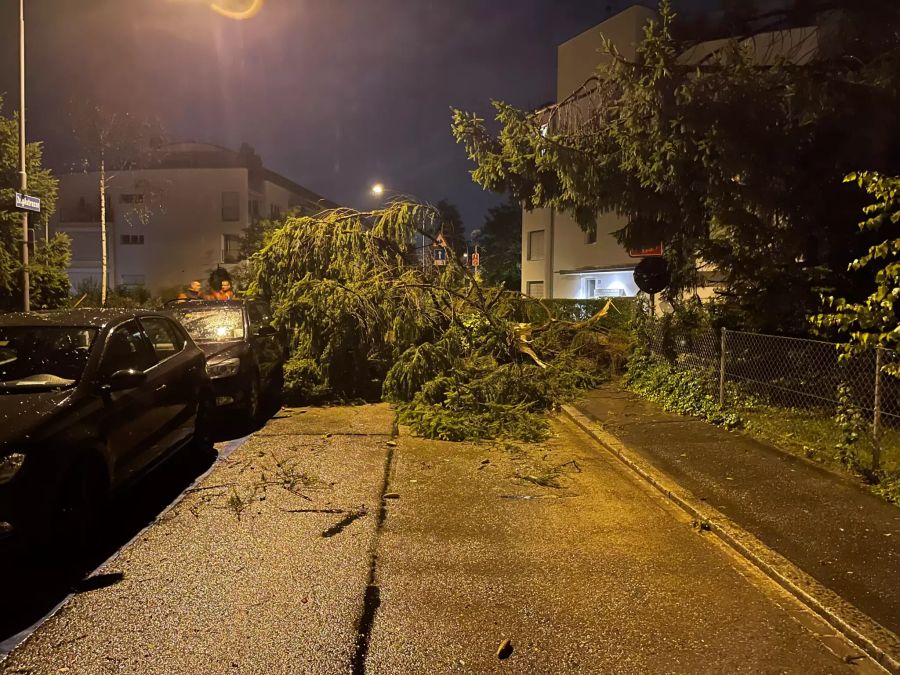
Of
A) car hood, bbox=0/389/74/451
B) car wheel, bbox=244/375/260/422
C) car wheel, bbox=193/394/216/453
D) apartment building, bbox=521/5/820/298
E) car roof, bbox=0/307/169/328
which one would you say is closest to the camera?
car hood, bbox=0/389/74/451

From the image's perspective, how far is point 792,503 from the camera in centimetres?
533

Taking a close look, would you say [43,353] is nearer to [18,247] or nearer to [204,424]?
[204,424]

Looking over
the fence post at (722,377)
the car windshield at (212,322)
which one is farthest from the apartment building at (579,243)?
the car windshield at (212,322)

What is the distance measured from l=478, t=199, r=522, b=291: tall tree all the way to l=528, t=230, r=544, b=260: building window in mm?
18383

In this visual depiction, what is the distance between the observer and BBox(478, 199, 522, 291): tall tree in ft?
179

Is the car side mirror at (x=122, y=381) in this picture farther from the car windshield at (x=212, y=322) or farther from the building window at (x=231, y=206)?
the building window at (x=231, y=206)

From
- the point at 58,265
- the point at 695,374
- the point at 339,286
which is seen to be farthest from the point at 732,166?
the point at 58,265

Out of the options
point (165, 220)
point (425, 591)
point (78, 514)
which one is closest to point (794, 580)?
point (425, 591)

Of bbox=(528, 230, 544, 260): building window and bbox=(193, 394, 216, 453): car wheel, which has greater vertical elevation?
bbox=(528, 230, 544, 260): building window

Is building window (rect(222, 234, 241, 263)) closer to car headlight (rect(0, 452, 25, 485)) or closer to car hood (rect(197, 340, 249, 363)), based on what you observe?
car hood (rect(197, 340, 249, 363))

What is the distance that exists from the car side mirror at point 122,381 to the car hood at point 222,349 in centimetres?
333

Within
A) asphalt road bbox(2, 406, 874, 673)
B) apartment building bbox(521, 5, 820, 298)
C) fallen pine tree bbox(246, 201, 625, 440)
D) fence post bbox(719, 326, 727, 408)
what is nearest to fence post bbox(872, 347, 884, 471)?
asphalt road bbox(2, 406, 874, 673)

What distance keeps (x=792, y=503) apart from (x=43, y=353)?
6064 mm

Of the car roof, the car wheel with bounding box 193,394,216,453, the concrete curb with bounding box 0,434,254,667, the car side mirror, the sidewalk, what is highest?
the car roof
